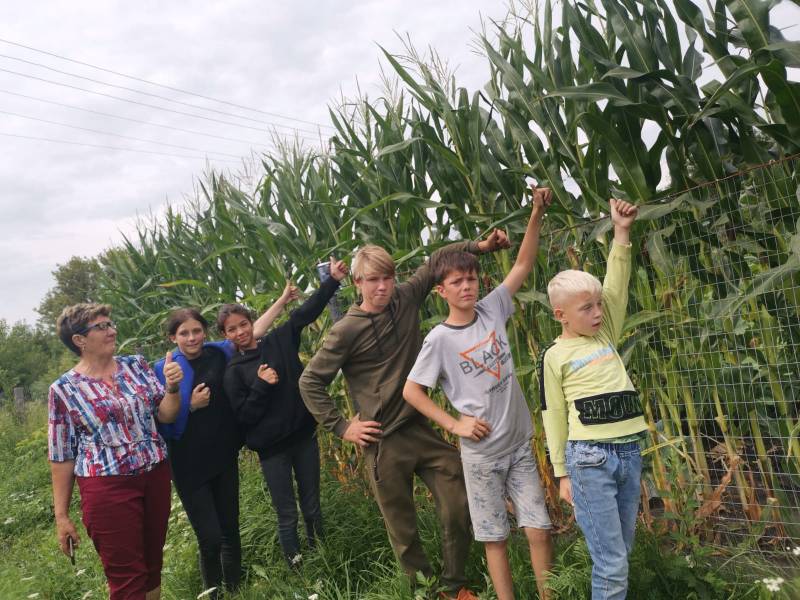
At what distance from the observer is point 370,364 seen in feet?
10.4

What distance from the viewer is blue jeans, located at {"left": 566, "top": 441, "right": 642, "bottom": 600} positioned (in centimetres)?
222

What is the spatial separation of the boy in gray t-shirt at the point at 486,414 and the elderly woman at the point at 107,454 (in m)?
1.35

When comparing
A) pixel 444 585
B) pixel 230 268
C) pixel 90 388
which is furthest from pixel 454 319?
pixel 230 268

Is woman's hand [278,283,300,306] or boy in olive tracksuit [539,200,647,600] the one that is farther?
woman's hand [278,283,300,306]

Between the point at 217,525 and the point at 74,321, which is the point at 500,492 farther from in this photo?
the point at 74,321

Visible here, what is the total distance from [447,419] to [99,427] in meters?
1.69

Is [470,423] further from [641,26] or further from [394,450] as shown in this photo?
[641,26]

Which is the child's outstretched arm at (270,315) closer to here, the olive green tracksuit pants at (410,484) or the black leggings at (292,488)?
the black leggings at (292,488)

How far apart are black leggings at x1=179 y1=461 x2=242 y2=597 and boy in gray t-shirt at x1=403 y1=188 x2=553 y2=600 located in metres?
1.49

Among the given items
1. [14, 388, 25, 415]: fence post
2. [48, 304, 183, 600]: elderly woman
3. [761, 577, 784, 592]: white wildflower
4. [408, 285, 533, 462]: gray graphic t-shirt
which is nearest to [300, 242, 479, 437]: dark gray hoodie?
[408, 285, 533, 462]: gray graphic t-shirt

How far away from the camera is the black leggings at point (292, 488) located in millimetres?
3654

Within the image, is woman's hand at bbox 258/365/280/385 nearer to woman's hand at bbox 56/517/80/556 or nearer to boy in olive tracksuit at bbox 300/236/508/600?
boy in olive tracksuit at bbox 300/236/508/600

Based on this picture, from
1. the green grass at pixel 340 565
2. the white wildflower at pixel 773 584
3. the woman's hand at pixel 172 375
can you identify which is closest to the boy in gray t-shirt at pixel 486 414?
the green grass at pixel 340 565

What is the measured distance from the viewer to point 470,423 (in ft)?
8.62
